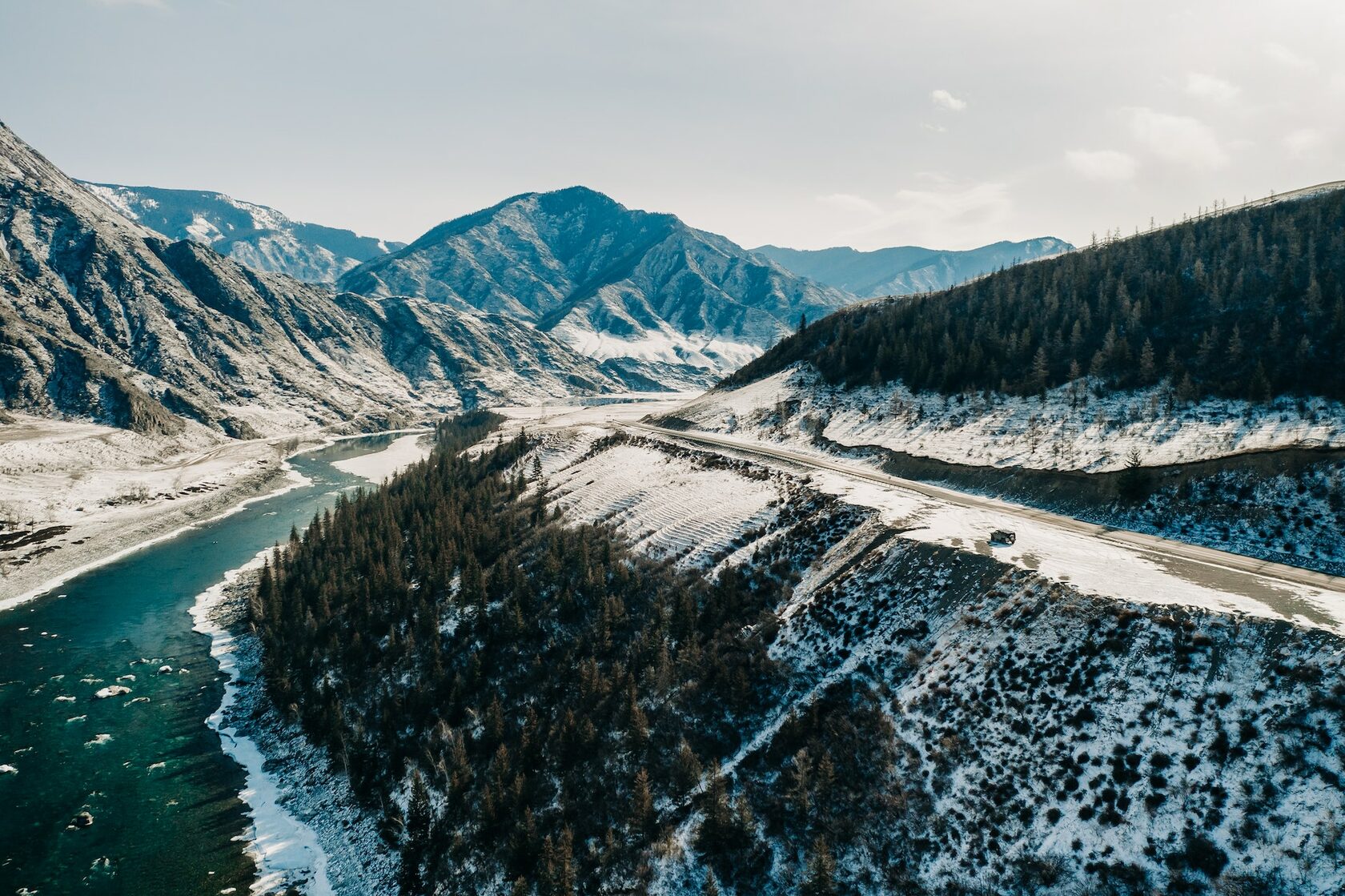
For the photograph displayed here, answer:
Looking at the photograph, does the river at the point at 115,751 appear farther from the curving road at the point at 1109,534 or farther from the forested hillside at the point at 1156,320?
the forested hillside at the point at 1156,320

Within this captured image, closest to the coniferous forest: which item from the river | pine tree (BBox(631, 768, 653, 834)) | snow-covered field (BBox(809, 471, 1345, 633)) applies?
pine tree (BBox(631, 768, 653, 834))

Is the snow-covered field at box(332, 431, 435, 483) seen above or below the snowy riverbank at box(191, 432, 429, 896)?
above

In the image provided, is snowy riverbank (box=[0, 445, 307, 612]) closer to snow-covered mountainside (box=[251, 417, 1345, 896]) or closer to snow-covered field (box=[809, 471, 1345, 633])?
snow-covered mountainside (box=[251, 417, 1345, 896])

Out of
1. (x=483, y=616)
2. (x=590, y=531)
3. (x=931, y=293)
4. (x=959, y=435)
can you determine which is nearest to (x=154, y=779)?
(x=483, y=616)

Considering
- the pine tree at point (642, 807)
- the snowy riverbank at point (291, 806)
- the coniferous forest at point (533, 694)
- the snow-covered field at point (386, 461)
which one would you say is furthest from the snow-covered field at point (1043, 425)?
the snow-covered field at point (386, 461)

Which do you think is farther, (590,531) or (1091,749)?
(590,531)

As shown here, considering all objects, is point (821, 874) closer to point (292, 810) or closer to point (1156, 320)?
point (292, 810)

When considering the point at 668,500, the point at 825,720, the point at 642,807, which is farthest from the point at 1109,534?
the point at 668,500

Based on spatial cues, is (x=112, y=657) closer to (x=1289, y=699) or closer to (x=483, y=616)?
(x=483, y=616)
